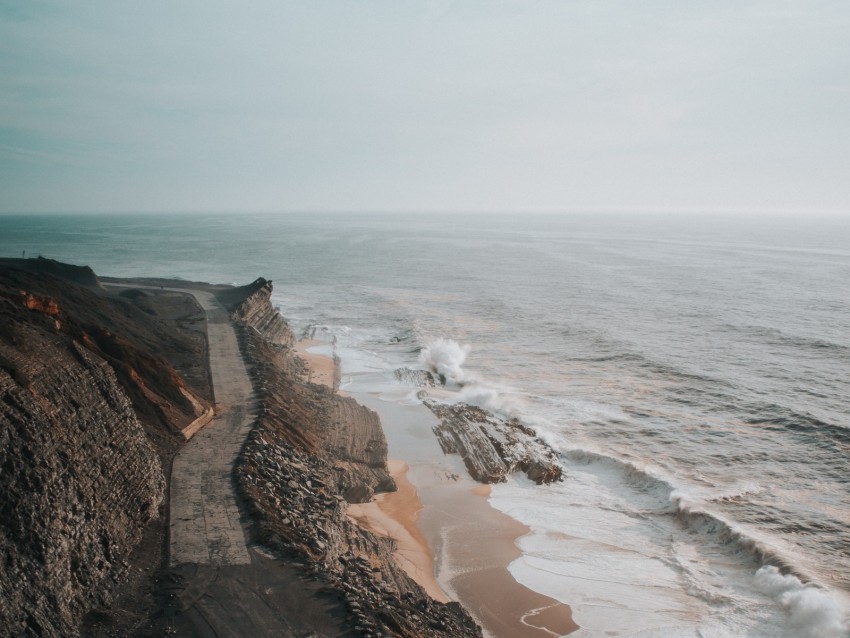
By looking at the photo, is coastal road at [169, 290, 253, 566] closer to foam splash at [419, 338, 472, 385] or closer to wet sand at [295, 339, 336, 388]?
wet sand at [295, 339, 336, 388]

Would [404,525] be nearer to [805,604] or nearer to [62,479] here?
[62,479]

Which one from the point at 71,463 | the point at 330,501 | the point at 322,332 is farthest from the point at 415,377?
the point at 71,463

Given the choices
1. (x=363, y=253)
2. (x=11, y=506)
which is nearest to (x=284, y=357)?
(x=11, y=506)

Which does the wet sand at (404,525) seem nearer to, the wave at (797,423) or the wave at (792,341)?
the wave at (797,423)

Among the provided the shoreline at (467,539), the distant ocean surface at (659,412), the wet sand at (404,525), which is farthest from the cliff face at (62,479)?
the distant ocean surface at (659,412)

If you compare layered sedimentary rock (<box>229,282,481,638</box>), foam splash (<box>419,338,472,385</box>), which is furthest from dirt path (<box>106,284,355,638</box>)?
foam splash (<box>419,338,472,385</box>)

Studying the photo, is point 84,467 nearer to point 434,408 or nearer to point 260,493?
point 260,493

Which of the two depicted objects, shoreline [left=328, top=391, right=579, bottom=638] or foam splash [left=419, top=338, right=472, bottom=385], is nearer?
shoreline [left=328, top=391, right=579, bottom=638]
